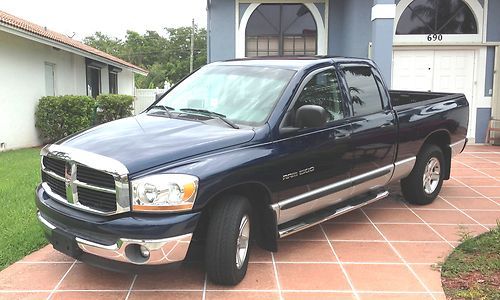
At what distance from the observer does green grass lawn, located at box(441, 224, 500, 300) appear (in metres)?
3.96

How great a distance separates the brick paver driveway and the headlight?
848mm

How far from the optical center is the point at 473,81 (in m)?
12.5

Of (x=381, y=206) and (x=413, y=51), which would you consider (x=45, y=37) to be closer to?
(x=413, y=51)

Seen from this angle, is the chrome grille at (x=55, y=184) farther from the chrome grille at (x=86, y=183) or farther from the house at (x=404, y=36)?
the house at (x=404, y=36)

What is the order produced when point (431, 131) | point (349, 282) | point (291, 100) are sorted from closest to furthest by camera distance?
point (349, 282), point (291, 100), point (431, 131)

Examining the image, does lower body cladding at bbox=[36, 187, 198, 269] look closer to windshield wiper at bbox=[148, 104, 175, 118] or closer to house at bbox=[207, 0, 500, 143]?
windshield wiper at bbox=[148, 104, 175, 118]

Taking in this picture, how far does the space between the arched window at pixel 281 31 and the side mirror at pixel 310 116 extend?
922 cm

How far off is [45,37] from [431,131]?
11535 millimetres

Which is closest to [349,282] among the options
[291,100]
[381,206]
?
[291,100]

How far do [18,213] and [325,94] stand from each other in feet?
12.6

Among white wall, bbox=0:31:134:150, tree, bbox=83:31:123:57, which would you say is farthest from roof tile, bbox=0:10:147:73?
tree, bbox=83:31:123:57

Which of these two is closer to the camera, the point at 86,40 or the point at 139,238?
the point at 139,238

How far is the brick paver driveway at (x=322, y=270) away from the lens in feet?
13.0

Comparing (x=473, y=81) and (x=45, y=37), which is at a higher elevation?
(x=45, y=37)
